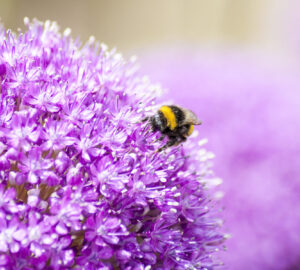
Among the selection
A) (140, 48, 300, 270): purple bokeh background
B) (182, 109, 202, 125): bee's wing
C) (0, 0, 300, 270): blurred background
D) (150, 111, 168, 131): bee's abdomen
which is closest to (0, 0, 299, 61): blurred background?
(0, 0, 300, 270): blurred background

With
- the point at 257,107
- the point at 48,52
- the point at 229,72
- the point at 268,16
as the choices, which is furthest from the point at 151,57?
the point at 48,52

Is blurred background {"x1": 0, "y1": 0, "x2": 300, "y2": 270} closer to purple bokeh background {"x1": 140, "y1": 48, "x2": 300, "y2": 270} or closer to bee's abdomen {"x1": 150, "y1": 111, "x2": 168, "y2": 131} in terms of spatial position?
purple bokeh background {"x1": 140, "y1": 48, "x2": 300, "y2": 270}

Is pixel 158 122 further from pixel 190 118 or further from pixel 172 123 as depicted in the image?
pixel 190 118

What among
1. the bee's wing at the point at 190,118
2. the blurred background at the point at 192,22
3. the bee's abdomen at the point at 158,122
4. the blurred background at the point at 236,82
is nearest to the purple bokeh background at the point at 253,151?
the blurred background at the point at 236,82

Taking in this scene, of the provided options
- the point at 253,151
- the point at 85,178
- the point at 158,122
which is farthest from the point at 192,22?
the point at 85,178

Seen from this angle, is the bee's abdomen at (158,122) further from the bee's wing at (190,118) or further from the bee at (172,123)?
the bee's wing at (190,118)

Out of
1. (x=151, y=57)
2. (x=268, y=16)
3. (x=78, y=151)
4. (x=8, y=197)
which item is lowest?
(x=8, y=197)

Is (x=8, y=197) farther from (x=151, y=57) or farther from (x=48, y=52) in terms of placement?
(x=151, y=57)
